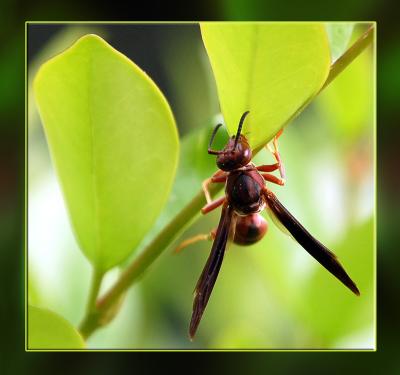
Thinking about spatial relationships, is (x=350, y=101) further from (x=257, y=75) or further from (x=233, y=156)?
(x=257, y=75)

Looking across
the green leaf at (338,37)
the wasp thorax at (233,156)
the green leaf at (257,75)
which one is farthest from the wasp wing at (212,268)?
the green leaf at (338,37)

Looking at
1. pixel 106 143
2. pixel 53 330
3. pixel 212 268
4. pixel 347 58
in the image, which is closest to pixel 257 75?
pixel 347 58

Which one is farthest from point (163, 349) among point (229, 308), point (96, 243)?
point (96, 243)

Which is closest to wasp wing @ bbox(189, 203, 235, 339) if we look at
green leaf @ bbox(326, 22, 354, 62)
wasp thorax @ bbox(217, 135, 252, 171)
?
wasp thorax @ bbox(217, 135, 252, 171)

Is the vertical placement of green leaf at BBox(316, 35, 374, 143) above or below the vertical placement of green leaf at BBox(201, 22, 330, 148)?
below

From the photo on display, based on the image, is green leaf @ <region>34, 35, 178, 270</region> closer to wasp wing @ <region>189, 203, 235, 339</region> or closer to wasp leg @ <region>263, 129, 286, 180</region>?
wasp wing @ <region>189, 203, 235, 339</region>

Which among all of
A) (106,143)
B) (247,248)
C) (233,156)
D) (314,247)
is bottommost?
(247,248)

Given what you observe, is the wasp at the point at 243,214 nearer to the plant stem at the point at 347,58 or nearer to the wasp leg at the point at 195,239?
the wasp leg at the point at 195,239
